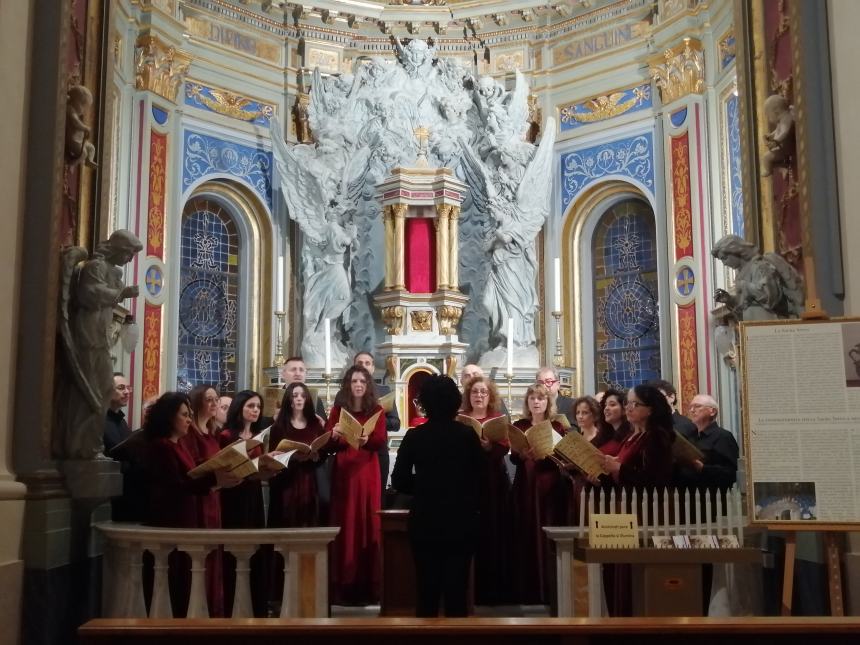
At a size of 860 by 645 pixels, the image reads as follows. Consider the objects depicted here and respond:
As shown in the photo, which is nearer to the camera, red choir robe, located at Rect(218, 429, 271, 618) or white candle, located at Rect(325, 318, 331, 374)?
red choir robe, located at Rect(218, 429, 271, 618)

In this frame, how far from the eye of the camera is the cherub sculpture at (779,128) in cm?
473

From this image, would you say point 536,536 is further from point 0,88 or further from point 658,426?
point 0,88

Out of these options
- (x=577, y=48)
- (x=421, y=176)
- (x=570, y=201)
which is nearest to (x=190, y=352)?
(x=421, y=176)

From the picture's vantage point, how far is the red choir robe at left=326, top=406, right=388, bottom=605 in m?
5.43

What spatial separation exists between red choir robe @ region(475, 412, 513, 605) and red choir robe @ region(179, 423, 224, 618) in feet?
4.77

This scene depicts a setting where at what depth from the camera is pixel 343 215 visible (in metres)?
10.9

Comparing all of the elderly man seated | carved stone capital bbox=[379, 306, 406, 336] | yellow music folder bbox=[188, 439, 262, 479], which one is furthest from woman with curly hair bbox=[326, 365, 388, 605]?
carved stone capital bbox=[379, 306, 406, 336]

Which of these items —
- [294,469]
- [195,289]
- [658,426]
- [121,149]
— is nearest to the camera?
[658,426]

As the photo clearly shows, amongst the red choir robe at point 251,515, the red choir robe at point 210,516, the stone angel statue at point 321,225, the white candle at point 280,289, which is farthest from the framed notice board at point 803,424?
the white candle at point 280,289

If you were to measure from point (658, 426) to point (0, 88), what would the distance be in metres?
3.12

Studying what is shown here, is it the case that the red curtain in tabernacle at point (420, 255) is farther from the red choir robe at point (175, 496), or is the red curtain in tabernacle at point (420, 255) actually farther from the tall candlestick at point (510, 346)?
the red choir robe at point (175, 496)

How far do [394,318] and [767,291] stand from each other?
604 cm

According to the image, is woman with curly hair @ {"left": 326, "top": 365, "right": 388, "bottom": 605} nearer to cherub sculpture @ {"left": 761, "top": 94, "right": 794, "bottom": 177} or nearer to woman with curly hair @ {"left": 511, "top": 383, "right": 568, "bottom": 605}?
woman with curly hair @ {"left": 511, "top": 383, "right": 568, "bottom": 605}

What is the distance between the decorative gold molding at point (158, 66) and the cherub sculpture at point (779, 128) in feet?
22.5
